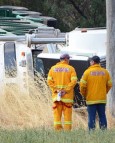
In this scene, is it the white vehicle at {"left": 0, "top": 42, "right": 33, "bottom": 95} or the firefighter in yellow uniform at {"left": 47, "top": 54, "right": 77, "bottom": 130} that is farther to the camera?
the white vehicle at {"left": 0, "top": 42, "right": 33, "bottom": 95}

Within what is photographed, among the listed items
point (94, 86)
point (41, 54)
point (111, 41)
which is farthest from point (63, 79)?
point (41, 54)

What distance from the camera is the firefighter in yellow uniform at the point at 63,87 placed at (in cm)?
1151

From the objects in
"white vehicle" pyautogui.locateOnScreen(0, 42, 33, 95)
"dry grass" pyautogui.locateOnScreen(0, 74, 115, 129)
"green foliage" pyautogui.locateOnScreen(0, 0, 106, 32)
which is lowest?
"dry grass" pyautogui.locateOnScreen(0, 74, 115, 129)

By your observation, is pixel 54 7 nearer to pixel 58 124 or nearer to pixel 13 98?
pixel 13 98

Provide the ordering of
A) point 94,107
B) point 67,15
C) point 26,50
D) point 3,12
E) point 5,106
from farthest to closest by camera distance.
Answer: point 67,15 < point 3,12 < point 26,50 < point 5,106 < point 94,107

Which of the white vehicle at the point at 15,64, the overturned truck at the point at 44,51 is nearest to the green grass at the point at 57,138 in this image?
the overturned truck at the point at 44,51

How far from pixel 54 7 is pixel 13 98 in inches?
604

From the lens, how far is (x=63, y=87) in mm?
11539

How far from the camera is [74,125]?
41.5 ft

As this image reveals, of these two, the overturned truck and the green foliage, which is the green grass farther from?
the green foliage

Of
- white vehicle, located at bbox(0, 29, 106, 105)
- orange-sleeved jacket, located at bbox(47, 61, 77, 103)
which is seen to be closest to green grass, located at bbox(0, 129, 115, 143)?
orange-sleeved jacket, located at bbox(47, 61, 77, 103)

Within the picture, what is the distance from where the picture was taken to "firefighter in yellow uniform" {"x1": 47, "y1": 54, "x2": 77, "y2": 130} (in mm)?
11508

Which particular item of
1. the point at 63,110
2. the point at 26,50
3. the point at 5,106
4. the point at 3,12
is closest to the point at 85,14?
the point at 3,12

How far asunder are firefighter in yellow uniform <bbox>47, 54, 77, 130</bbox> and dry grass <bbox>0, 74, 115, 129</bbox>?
3.24 feet
